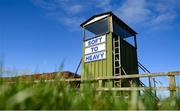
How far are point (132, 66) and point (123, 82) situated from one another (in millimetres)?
1954

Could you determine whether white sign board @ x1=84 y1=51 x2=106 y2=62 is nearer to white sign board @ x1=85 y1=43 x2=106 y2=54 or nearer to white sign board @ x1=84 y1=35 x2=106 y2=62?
white sign board @ x1=84 y1=35 x2=106 y2=62

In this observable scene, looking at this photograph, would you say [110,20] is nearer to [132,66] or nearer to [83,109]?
[132,66]

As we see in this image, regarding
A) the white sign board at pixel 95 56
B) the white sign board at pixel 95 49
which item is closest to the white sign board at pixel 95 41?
the white sign board at pixel 95 49

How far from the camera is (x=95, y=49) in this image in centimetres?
1555

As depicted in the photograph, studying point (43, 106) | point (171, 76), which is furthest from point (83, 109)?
point (171, 76)

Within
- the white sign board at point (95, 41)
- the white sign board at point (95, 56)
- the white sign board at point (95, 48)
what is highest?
the white sign board at point (95, 41)

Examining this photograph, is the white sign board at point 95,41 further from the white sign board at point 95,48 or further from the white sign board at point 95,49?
the white sign board at point 95,48

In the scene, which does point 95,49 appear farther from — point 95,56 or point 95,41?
point 95,41

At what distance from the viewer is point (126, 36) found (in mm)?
16781

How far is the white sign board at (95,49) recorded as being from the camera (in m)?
15.2

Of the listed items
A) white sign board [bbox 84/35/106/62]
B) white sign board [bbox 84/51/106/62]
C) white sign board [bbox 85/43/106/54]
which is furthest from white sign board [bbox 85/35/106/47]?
white sign board [bbox 84/51/106/62]

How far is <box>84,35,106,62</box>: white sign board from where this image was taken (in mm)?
15203

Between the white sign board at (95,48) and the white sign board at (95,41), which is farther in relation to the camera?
the white sign board at (95,41)

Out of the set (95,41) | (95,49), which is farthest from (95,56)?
(95,41)
